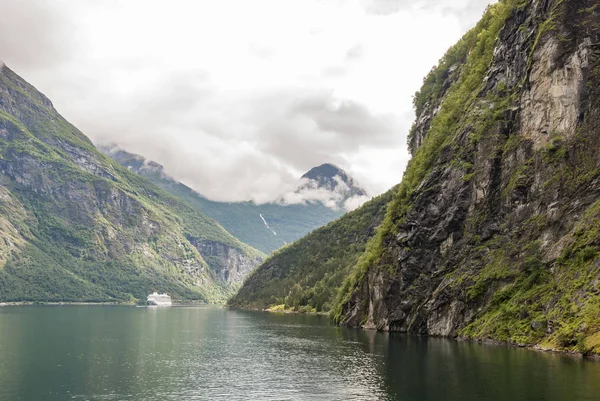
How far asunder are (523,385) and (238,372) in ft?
137

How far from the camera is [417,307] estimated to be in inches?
5162

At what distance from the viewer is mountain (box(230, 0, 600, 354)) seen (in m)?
93.4

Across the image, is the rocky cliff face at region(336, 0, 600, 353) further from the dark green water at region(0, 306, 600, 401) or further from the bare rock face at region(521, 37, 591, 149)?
the dark green water at region(0, 306, 600, 401)

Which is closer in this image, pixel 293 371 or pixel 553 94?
pixel 293 371

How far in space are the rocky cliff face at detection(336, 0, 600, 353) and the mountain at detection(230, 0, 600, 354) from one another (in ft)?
0.88

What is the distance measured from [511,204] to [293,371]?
6387 centimetres

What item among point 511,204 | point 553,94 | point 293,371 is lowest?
point 293,371

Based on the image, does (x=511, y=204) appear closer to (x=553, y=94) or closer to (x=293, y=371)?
(x=553, y=94)

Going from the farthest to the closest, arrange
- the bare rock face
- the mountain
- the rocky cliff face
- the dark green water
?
the bare rock face, the rocky cliff face, the mountain, the dark green water

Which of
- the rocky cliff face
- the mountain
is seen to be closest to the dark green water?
the rocky cliff face

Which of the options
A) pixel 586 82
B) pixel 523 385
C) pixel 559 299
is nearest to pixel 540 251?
pixel 559 299

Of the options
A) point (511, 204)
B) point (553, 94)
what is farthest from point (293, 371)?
Result: point (553, 94)

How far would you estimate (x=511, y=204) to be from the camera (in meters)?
114

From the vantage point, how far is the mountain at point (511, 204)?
9338cm
